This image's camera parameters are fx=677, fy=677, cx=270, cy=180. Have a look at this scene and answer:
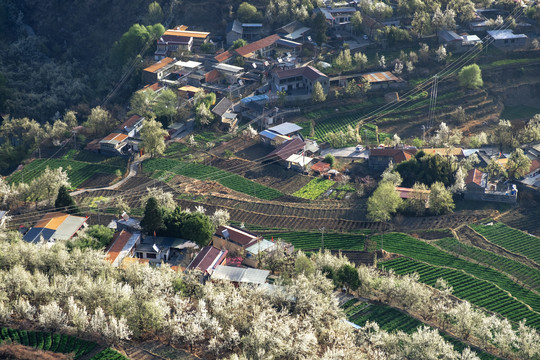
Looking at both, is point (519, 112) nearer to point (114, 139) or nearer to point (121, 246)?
point (114, 139)

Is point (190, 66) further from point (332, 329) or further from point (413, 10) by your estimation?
point (332, 329)

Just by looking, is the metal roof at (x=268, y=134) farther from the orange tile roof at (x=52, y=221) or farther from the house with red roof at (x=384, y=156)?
the orange tile roof at (x=52, y=221)

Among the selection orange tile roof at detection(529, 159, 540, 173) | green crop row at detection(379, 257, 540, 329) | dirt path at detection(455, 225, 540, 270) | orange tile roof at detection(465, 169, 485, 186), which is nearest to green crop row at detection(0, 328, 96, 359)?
green crop row at detection(379, 257, 540, 329)

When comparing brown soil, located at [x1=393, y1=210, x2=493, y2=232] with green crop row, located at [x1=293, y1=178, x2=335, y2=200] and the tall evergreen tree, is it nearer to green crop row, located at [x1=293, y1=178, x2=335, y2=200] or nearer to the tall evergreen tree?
green crop row, located at [x1=293, y1=178, x2=335, y2=200]

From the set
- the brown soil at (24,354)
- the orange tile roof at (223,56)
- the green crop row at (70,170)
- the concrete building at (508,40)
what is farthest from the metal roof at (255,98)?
Result: the brown soil at (24,354)

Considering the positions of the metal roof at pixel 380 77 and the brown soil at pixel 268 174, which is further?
the metal roof at pixel 380 77
